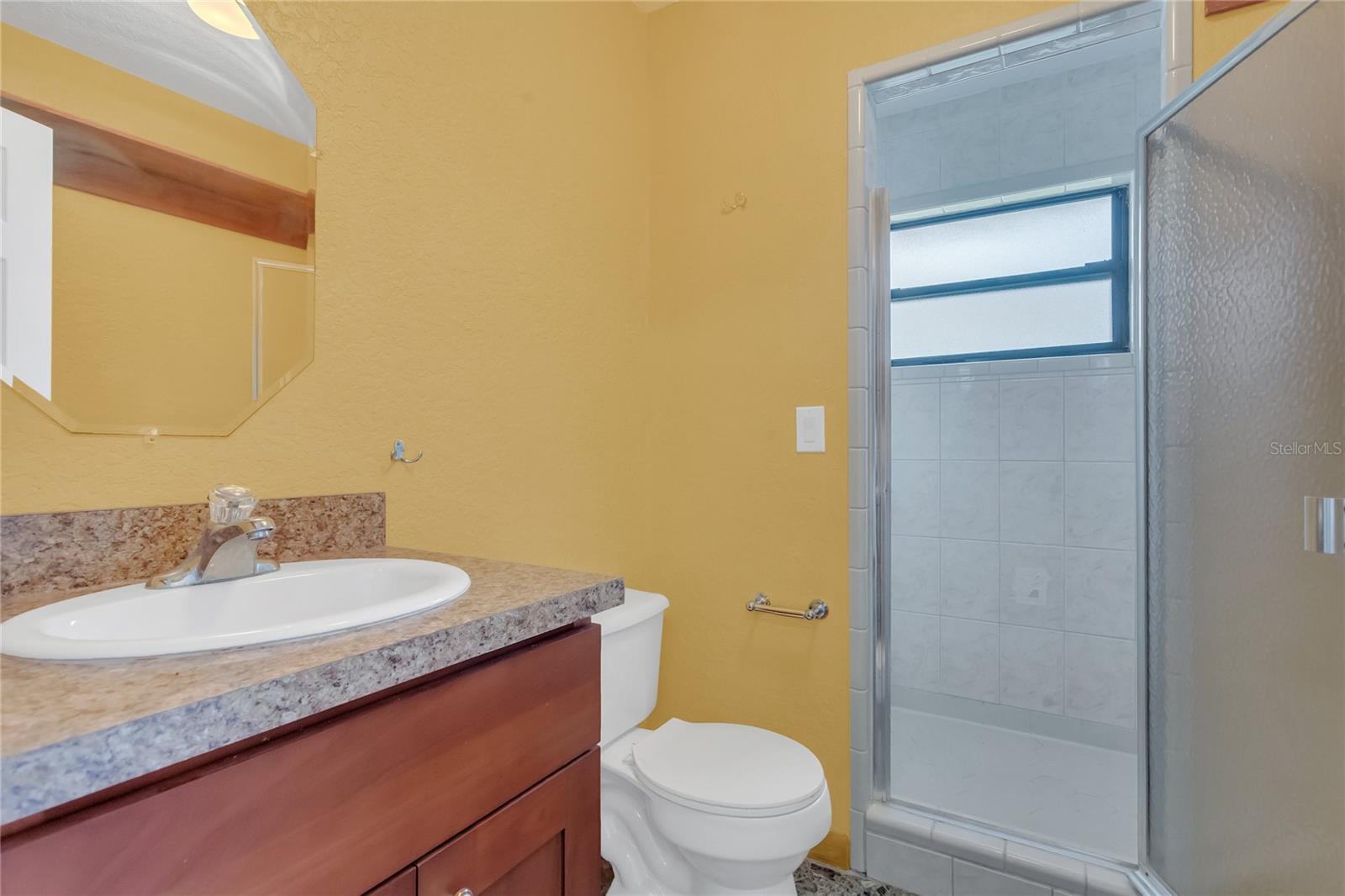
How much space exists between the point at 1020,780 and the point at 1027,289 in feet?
5.14

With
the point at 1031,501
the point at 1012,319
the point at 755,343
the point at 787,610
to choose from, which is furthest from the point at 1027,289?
the point at 787,610

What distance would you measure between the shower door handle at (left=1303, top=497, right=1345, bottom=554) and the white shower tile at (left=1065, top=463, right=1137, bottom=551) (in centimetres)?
119

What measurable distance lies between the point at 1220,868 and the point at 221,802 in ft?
5.36

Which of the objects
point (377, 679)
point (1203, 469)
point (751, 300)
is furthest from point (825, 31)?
point (377, 679)

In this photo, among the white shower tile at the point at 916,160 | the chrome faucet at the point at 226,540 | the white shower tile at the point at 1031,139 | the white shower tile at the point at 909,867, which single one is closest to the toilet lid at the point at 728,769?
the white shower tile at the point at 909,867

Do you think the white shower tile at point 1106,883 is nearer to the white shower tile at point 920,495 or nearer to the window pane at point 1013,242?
the white shower tile at point 920,495

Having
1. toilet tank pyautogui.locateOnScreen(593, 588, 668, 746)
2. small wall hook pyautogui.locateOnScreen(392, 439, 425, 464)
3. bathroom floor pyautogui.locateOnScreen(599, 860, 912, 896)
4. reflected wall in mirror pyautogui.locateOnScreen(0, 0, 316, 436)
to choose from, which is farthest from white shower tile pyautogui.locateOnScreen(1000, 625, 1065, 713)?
reflected wall in mirror pyautogui.locateOnScreen(0, 0, 316, 436)

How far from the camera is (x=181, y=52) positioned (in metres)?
1.01

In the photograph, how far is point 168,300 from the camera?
0.98 m

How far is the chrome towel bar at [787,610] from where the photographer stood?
174cm

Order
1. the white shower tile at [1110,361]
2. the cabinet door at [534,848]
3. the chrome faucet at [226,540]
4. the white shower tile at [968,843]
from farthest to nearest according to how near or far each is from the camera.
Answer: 1. the white shower tile at [1110,361]
2. the white shower tile at [968,843]
3. the chrome faucet at [226,540]
4. the cabinet door at [534,848]

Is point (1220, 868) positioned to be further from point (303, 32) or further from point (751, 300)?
point (303, 32)

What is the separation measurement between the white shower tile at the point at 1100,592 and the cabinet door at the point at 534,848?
2036 mm

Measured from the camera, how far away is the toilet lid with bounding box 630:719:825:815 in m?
1.24
